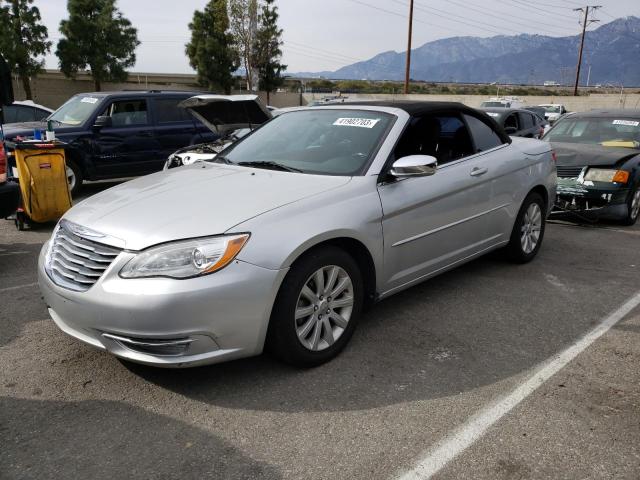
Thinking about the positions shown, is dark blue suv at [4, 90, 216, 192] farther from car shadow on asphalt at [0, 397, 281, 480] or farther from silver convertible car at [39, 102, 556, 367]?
car shadow on asphalt at [0, 397, 281, 480]

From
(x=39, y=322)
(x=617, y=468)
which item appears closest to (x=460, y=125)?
(x=617, y=468)

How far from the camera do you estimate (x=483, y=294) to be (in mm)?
4691

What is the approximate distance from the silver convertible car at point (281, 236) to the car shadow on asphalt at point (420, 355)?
0.22 meters

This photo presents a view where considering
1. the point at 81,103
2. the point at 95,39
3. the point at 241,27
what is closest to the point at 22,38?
the point at 95,39

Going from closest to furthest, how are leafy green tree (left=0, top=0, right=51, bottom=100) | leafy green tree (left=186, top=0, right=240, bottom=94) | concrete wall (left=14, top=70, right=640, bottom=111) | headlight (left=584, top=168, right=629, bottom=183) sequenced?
1. headlight (left=584, top=168, right=629, bottom=183)
2. leafy green tree (left=0, top=0, right=51, bottom=100)
3. concrete wall (left=14, top=70, right=640, bottom=111)
4. leafy green tree (left=186, top=0, right=240, bottom=94)

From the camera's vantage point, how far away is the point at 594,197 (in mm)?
7258

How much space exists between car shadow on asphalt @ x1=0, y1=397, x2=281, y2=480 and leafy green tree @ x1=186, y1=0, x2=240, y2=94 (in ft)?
117

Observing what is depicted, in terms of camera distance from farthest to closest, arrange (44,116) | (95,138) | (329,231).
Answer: (44,116), (95,138), (329,231)

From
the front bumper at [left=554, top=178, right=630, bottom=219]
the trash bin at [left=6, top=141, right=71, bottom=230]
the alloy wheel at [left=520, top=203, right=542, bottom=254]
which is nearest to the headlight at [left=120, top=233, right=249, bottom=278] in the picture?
the alloy wheel at [left=520, top=203, right=542, bottom=254]

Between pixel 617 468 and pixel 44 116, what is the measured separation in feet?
39.1

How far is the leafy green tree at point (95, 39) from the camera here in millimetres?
30359

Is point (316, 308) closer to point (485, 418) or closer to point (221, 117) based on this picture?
point (485, 418)

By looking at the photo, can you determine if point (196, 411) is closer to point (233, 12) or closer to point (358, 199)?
point (358, 199)

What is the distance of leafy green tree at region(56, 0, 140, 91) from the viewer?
99.6 ft
